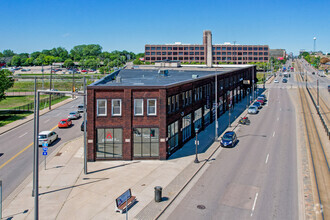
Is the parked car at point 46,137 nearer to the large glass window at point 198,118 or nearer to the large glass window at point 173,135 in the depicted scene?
the large glass window at point 173,135

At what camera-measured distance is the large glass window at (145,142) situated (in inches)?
1166

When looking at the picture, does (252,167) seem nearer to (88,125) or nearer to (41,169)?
(88,125)

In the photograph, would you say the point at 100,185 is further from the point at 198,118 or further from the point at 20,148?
the point at 198,118

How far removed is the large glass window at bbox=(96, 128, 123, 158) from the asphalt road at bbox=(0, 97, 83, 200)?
6530 millimetres

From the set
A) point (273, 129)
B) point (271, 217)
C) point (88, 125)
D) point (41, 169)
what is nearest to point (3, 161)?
point (41, 169)

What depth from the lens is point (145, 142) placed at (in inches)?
1172

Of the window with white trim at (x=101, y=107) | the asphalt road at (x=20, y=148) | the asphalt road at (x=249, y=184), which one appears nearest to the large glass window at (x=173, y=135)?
the asphalt road at (x=249, y=184)

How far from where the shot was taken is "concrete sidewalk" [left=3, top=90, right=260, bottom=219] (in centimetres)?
1914

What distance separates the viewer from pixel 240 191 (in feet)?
73.3

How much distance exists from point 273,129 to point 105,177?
29.1 metres

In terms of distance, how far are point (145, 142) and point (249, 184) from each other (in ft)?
36.9

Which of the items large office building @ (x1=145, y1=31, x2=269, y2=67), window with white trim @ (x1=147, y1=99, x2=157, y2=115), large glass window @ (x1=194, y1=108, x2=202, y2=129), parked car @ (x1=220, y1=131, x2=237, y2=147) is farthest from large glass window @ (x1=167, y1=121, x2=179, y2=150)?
large office building @ (x1=145, y1=31, x2=269, y2=67)

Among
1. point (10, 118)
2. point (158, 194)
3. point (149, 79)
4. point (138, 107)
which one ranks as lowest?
point (158, 194)

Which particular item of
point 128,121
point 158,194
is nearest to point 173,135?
point 128,121
